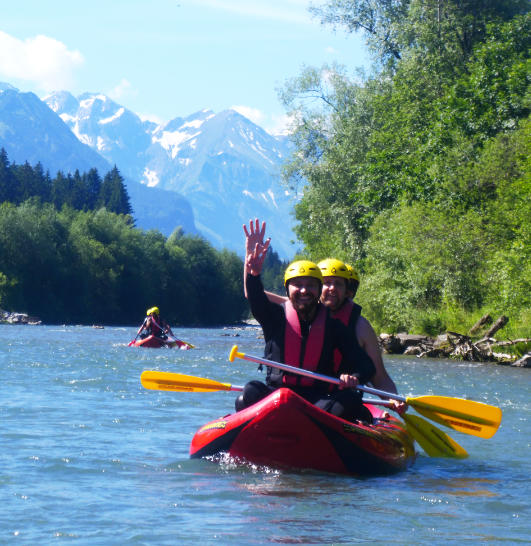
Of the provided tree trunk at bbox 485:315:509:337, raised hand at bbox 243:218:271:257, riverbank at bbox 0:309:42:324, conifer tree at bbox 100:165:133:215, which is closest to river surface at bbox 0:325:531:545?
raised hand at bbox 243:218:271:257

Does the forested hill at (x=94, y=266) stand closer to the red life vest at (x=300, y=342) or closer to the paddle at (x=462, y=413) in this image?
the paddle at (x=462, y=413)

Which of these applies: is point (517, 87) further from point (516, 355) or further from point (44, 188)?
point (44, 188)

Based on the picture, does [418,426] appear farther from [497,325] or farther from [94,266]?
[94,266]

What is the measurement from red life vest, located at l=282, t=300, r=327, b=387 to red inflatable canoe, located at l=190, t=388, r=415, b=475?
43cm

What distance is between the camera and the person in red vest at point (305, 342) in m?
6.51

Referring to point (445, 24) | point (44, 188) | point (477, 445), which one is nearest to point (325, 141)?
point (445, 24)

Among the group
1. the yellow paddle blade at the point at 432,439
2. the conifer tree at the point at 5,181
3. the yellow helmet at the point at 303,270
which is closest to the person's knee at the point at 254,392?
the yellow helmet at the point at 303,270

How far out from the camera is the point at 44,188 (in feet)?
292

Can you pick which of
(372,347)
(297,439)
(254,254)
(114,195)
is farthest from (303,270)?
(114,195)

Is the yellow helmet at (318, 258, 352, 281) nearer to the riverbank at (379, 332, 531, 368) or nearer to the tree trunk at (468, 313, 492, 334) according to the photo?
the riverbank at (379, 332, 531, 368)

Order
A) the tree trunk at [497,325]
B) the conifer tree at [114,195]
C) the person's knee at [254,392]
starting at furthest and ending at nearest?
the conifer tree at [114,195] → the tree trunk at [497,325] → the person's knee at [254,392]

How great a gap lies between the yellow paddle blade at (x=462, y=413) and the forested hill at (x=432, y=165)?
42.3ft

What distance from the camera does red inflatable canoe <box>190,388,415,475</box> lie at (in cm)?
635

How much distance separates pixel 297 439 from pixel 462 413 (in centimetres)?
188
